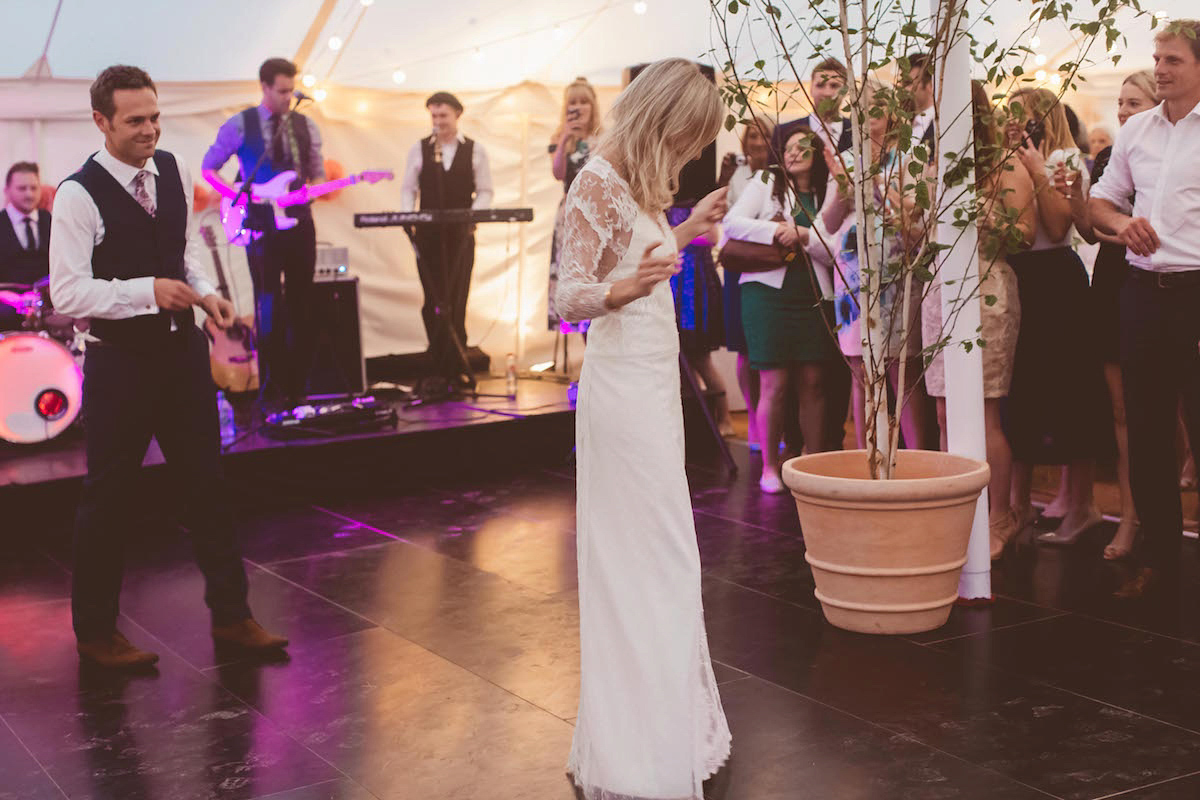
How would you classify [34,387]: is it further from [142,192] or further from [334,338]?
[142,192]

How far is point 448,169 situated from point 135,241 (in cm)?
450

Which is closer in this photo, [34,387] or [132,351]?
[132,351]

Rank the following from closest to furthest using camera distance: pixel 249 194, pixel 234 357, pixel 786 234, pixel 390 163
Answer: pixel 786 234 → pixel 249 194 → pixel 234 357 → pixel 390 163

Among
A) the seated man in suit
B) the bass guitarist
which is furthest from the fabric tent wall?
the bass guitarist

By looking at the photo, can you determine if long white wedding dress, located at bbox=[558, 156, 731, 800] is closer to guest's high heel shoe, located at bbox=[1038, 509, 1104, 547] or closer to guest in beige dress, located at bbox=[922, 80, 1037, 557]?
guest in beige dress, located at bbox=[922, 80, 1037, 557]

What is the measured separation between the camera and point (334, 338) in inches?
298

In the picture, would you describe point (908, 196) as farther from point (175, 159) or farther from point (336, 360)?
point (336, 360)

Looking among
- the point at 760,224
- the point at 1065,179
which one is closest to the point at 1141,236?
the point at 1065,179

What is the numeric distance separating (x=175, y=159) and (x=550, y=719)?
192 centimetres

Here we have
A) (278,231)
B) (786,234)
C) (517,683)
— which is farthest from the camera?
(278,231)

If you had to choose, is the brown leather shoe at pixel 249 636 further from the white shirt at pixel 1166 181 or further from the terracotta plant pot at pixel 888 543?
the white shirt at pixel 1166 181

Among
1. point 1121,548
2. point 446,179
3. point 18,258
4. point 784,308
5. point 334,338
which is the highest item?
point 446,179

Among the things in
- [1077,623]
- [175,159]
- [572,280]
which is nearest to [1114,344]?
[1077,623]

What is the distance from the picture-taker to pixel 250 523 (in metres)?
5.71
